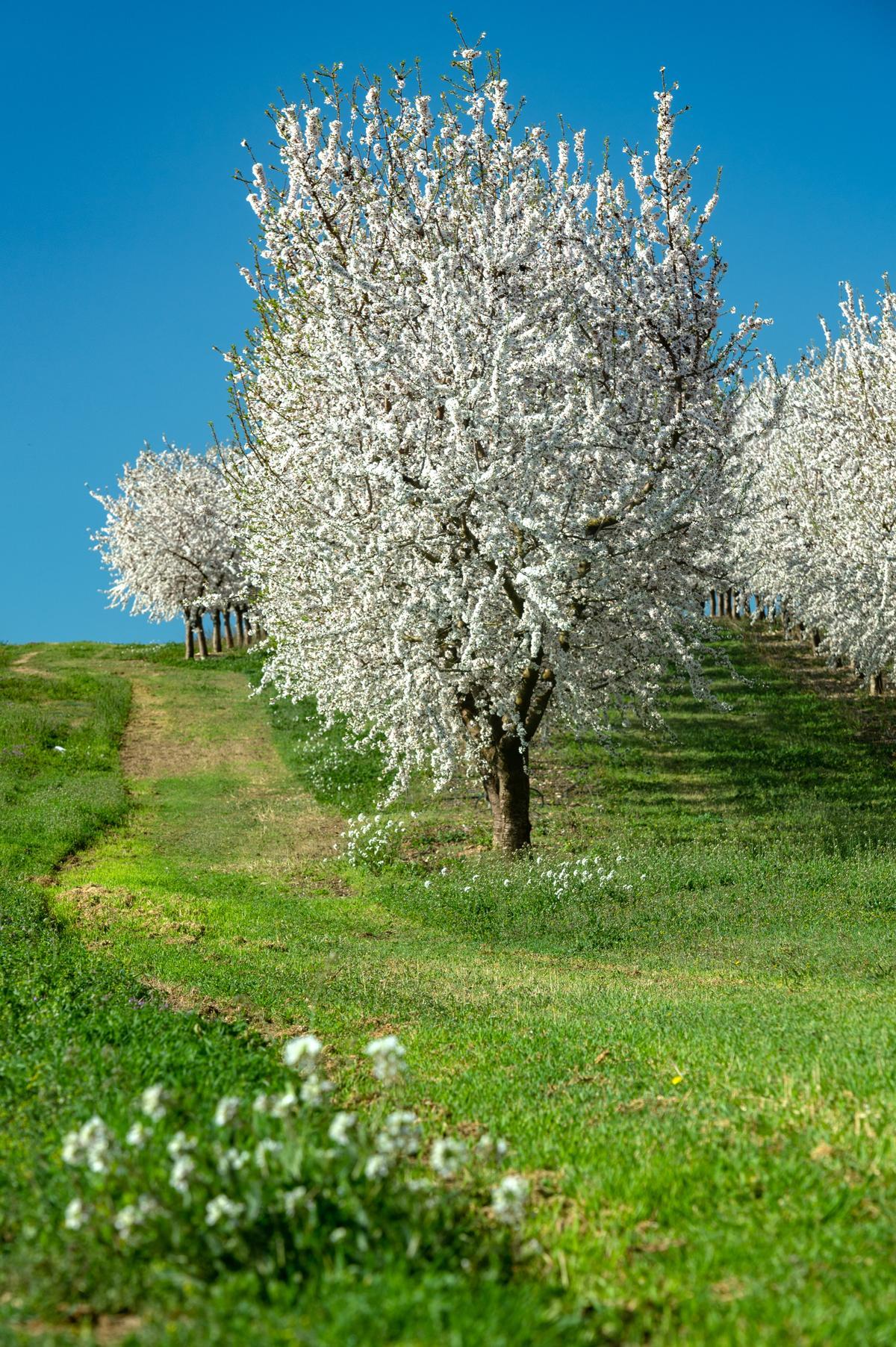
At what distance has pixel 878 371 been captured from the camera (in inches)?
1200

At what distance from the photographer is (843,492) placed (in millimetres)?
32438

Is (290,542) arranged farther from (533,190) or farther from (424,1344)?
(424,1344)

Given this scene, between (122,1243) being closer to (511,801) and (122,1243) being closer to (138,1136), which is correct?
(138,1136)

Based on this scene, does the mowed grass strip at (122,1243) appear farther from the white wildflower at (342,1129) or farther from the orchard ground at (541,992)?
the white wildflower at (342,1129)

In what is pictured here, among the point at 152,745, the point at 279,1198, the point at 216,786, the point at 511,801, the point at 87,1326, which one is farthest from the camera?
the point at 152,745

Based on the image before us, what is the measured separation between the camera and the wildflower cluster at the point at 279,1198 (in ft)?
15.5

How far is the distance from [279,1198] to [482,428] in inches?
530

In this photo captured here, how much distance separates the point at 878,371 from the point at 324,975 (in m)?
25.4

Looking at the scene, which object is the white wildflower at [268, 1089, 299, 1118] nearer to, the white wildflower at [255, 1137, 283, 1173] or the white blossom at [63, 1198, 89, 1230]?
the white wildflower at [255, 1137, 283, 1173]

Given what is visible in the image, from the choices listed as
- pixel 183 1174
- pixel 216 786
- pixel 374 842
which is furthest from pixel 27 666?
pixel 183 1174

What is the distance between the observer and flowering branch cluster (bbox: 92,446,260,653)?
2172 inches

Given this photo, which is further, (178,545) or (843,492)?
(178,545)

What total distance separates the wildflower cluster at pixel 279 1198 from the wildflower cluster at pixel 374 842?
52.6ft

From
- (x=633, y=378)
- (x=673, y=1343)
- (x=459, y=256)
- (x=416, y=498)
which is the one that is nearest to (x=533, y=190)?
(x=459, y=256)
